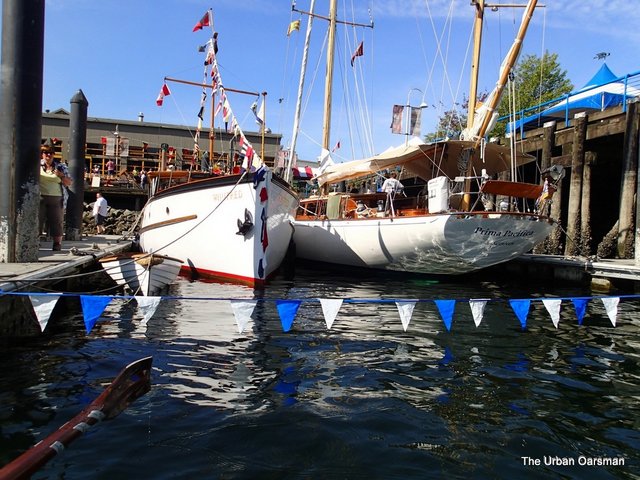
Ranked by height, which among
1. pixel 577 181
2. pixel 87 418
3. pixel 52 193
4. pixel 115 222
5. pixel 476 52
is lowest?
pixel 87 418

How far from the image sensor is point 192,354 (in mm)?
5844

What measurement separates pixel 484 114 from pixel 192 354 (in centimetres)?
1008

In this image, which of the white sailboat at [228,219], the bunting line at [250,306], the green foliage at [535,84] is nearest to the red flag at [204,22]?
the white sailboat at [228,219]

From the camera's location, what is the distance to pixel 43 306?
4711 mm

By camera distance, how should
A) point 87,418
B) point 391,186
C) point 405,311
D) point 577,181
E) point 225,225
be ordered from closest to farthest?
1. point 87,418
2. point 405,311
3. point 225,225
4. point 391,186
5. point 577,181

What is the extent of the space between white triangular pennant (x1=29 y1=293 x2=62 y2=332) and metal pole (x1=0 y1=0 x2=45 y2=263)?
292cm

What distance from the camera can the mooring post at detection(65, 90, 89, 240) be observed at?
13625 mm

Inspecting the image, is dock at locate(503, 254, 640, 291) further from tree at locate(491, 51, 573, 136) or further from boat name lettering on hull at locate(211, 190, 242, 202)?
tree at locate(491, 51, 573, 136)

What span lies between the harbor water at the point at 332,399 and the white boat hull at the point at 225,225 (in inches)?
127

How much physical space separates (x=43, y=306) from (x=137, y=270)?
4.50 meters

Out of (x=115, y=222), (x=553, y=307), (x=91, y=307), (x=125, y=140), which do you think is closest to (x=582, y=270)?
(x=553, y=307)

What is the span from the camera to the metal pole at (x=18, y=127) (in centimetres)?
717

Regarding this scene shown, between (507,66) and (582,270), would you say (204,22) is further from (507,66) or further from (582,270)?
(582,270)

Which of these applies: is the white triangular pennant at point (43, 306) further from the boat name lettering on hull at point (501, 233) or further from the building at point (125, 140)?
the building at point (125, 140)
